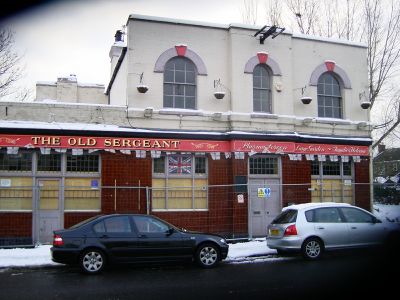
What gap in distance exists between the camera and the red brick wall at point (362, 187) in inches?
755

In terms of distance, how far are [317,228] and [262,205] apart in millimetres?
5184

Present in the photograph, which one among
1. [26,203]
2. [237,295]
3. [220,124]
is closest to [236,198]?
[220,124]

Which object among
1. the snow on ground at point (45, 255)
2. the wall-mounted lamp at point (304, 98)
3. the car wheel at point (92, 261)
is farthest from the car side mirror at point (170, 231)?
the wall-mounted lamp at point (304, 98)

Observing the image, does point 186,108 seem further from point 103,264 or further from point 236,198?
point 103,264

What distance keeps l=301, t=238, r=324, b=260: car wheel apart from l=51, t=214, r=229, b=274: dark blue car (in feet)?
7.17

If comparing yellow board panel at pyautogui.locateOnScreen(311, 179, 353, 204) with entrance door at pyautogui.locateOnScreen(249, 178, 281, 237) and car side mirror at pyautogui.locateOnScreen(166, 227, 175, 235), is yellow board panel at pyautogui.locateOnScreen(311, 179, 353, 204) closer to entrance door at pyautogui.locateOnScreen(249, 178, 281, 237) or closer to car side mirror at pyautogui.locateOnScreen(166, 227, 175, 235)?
entrance door at pyautogui.locateOnScreen(249, 178, 281, 237)

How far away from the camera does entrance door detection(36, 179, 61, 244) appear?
15469 mm

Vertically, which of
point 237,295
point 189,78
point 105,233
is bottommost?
point 237,295

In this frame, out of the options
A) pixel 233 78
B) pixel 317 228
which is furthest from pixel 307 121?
pixel 317 228

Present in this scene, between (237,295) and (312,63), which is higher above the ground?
(312,63)

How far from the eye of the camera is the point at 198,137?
660 inches

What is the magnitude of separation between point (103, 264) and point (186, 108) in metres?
7.85

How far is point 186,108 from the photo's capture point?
17.2 meters

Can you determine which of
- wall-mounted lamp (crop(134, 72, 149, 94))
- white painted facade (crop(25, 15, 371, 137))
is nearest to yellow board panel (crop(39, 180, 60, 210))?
white painted facade (crop(25, 15, 371, 137))
